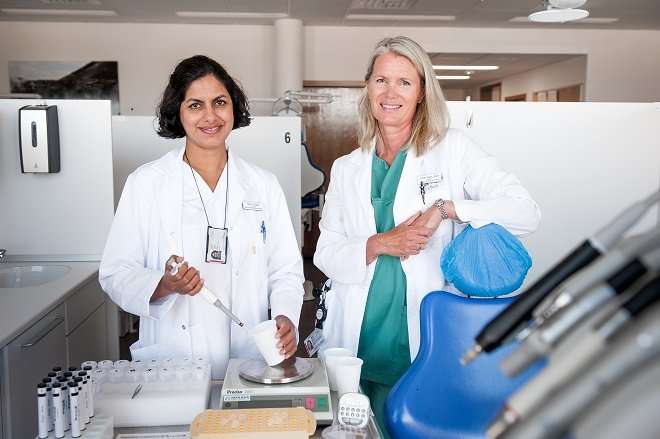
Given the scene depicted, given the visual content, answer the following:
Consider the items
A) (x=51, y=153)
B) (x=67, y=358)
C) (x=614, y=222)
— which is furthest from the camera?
(x=51, y=153)

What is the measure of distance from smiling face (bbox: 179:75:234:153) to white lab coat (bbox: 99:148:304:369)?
0.13 meters

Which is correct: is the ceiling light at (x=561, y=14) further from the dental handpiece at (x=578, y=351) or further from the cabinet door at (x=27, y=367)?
the dental handpiece at (x=578, y=351)

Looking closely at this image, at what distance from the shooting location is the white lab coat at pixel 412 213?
190cm

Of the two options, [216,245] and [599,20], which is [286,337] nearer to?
[216,245]

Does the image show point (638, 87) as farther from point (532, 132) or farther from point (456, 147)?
point (456, 147)

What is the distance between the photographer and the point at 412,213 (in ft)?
6.64

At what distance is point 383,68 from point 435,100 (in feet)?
0.66

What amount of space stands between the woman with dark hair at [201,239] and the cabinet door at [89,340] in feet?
2.66

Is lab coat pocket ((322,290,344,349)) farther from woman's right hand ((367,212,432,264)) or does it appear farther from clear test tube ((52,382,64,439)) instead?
clear test tube ((52,382,64,439))

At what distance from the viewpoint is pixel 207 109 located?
1.99 metres

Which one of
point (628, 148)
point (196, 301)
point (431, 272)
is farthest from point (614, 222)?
point (628, 148)

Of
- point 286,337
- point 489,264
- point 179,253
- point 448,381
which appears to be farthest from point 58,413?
point 489,264

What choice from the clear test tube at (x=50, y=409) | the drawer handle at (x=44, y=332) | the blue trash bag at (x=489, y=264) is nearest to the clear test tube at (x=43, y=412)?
the clear test tube at (x=50, y=409)

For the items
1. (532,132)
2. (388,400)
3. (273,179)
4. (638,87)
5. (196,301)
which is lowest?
(388,400)
